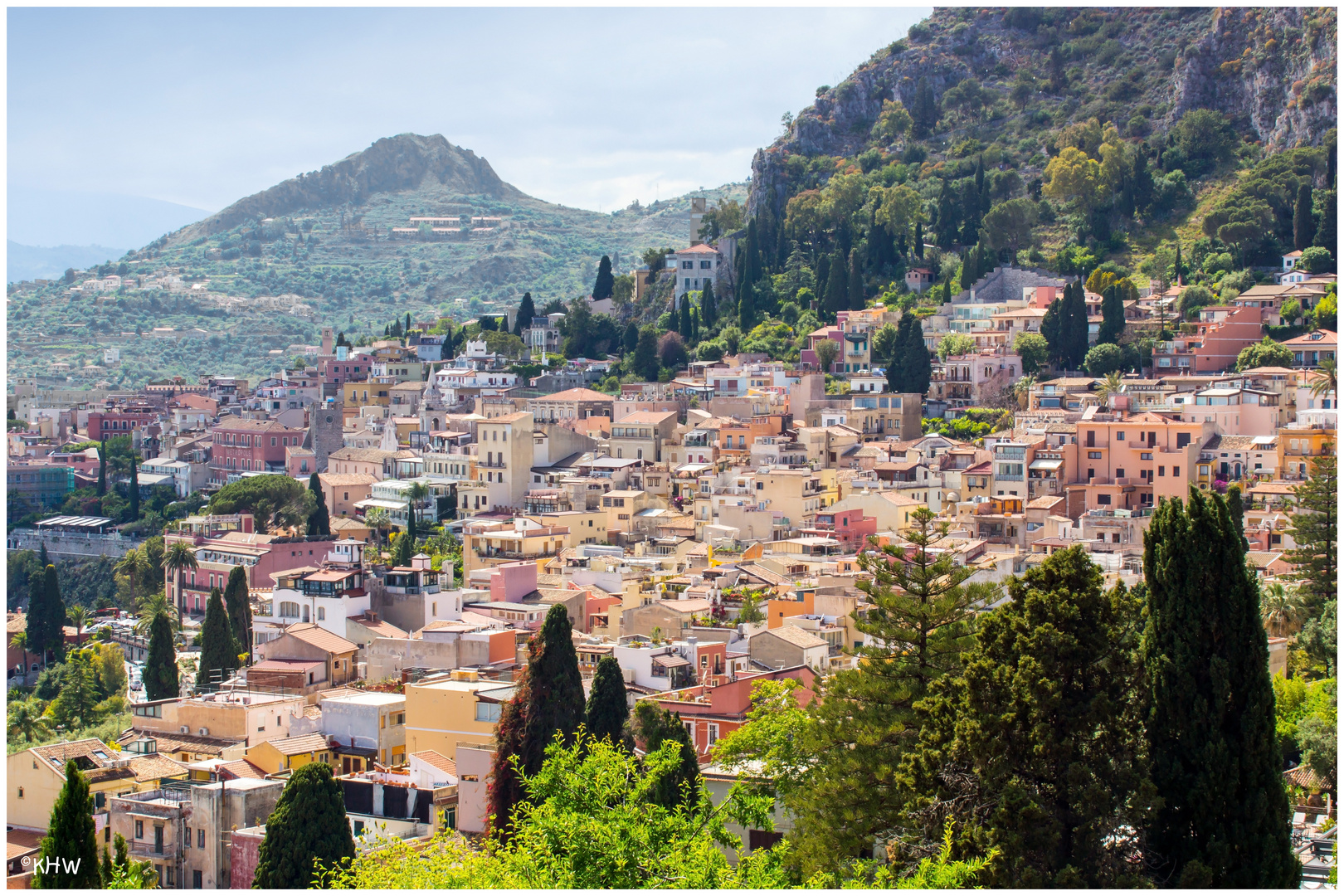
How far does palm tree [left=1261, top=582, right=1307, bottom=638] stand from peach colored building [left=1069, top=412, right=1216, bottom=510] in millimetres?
10367

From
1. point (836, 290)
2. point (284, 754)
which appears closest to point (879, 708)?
point (284, 754)

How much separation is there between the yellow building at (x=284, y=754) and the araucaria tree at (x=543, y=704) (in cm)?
316

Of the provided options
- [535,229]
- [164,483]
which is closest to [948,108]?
[164,483]

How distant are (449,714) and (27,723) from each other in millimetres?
12204

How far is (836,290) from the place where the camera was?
63.2 m

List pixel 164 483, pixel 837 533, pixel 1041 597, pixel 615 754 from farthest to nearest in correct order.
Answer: pixel 164 483
pixel 837 533
pixel 615 754
pixel 1041 597

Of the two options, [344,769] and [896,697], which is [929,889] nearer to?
[896,697]

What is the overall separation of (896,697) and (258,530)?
38.9 meters

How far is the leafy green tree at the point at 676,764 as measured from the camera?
20.3m

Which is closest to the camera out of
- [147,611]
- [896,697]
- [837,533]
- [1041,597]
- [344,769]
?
[1041,597]

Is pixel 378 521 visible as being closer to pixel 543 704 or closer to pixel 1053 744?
pixel 543 704

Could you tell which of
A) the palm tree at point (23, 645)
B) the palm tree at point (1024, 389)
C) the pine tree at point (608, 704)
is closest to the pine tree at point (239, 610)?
the palm tree at point (23, 645)

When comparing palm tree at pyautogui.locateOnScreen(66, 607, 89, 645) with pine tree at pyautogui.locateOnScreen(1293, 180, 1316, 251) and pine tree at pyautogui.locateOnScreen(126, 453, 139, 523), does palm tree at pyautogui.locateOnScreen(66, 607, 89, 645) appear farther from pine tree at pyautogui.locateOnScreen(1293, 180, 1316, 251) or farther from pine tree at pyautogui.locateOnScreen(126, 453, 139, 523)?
pine tree at pyautogui.locateOnScreen(1293, 180, 1316, 251)

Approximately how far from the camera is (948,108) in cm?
8544
